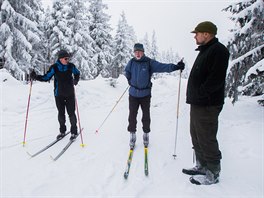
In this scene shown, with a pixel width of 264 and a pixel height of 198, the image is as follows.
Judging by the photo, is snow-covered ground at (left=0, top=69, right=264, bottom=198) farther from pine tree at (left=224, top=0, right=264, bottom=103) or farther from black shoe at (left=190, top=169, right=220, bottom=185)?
pine tree at (left=224, top=0, right=264, bottom=103)

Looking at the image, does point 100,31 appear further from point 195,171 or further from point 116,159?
point 195,171

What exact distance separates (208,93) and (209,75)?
291 mm

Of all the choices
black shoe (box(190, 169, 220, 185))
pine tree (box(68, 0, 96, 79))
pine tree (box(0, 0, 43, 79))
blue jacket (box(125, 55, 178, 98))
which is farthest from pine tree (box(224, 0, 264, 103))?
pine tree (box(68, 0, 96, 79))

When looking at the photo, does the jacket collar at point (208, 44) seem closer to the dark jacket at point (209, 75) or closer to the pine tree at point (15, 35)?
the dark jacket at point (209, 75)

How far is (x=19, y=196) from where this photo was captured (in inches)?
130

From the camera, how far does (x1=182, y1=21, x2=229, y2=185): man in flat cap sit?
3330mm

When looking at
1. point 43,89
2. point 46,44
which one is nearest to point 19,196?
point 43,89

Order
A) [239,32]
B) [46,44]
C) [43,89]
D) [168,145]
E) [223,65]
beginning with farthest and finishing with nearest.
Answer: [46,44] → [43,89] → [239,32] → [168,145] → [223,65]

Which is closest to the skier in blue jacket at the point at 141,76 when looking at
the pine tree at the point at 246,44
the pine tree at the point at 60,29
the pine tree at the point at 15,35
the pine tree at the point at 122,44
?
the pine tree at the point at 246,44

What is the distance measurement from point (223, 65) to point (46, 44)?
30645mm

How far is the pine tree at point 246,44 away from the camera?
6.34 m

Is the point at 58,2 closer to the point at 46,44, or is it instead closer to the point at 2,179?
the point at 46,44

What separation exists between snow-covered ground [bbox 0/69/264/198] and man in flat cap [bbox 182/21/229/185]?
0.38m

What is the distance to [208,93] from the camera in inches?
133
